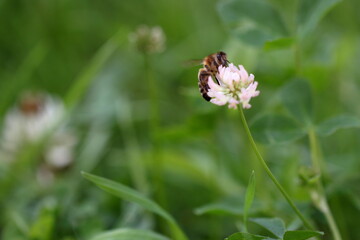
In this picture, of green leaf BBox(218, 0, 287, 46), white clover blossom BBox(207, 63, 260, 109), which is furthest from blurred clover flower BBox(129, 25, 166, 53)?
white clover blossom BBox(207, 63, 260, 109)

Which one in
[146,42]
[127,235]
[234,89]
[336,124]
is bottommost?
[127,235]

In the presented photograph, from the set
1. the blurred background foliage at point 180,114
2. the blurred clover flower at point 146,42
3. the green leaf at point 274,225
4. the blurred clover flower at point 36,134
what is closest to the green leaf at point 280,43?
the blurred background foliage at point 180,114

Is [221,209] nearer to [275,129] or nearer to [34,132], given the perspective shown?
[275,129]

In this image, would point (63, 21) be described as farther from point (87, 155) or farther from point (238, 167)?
point (238, 167)

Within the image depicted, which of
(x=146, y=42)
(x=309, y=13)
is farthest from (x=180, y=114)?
(x=309, y=13)

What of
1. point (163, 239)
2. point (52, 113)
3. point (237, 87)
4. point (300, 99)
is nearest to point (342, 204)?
point (300, 99)

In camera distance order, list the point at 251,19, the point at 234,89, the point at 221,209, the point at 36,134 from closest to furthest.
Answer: the point at 234,89
the point at 221,209
the point at 251,19
the point at 36,134
